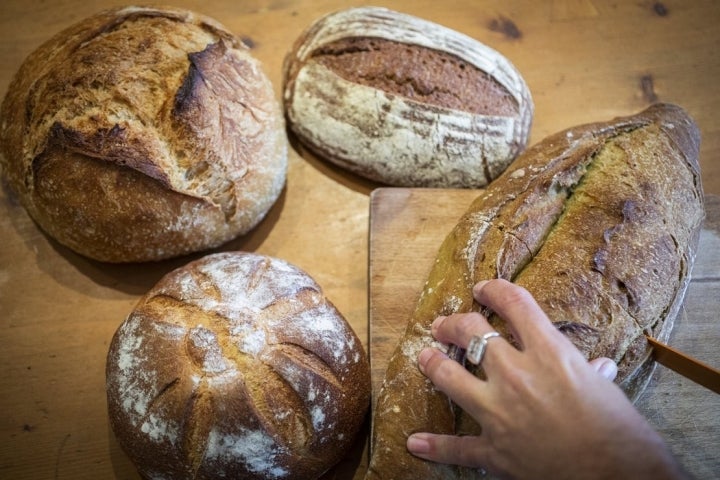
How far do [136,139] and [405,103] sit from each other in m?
0.77

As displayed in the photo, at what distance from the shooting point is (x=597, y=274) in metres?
1.25

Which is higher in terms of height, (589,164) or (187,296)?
(589,164)

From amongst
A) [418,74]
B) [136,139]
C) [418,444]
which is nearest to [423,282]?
[418,444]

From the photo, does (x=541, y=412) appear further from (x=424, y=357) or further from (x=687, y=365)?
(x=687, y=365)

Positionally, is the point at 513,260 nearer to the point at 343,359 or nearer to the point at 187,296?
the point at 343,359

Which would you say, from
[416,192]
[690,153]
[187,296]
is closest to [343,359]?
[187,296]

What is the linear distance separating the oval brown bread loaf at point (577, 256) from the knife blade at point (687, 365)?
0.03 meters

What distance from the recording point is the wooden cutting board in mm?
1429

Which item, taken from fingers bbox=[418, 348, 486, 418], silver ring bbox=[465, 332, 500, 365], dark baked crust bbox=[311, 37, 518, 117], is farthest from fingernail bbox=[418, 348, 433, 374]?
dark baked crust bbox=[311, 37, 518, 117]

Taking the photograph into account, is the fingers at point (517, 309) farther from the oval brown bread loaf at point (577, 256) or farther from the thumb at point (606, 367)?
the thumb at point (606, 367)

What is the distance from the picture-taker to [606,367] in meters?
1.15

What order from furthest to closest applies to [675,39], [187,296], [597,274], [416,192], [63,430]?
[675,39]
[416,192]
[63,430]
[187,296]
[597,274]

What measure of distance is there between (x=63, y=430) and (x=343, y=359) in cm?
80

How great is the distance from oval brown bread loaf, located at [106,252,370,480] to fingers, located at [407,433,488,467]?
242 mm
